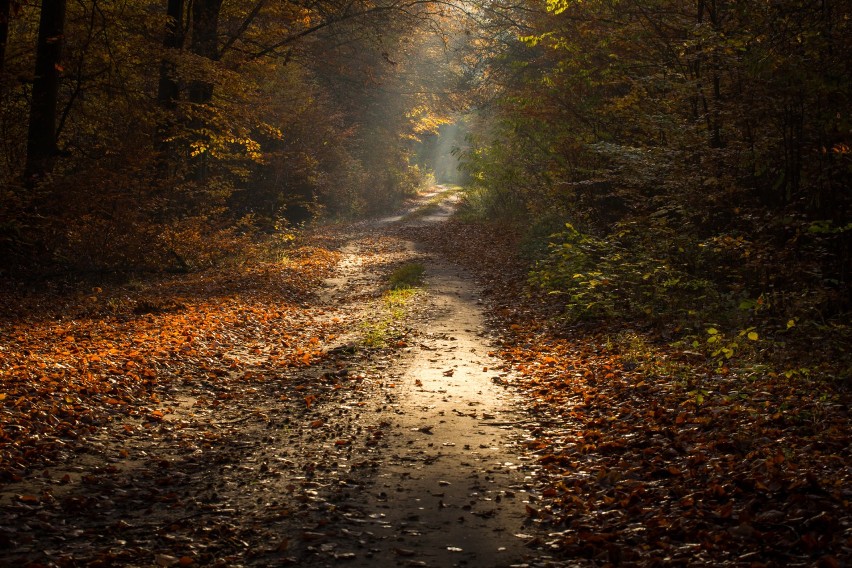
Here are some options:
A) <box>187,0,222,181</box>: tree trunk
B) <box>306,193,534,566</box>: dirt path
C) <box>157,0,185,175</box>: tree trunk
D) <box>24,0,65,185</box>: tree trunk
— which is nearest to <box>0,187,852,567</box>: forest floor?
<box>306,193,534,566</box>: dirt path

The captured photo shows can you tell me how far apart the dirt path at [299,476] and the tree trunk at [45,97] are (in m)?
7.35

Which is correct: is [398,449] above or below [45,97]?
below

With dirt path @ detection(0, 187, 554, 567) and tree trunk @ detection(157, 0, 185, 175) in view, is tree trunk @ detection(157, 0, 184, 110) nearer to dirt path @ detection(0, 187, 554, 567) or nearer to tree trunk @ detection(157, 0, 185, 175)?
tree trunk @ detection(157, 0, 185, 175)

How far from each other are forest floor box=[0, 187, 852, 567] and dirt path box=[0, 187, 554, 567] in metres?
0.03

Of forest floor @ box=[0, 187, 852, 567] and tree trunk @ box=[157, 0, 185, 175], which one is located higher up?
tree trunk @ box=[157, 0, 185, 175]

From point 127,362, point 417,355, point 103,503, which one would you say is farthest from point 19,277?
point 103,503

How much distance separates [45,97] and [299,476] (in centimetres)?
1216

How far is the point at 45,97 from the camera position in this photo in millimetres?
14359

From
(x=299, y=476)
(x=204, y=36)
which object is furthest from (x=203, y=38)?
(x=299, y=476)

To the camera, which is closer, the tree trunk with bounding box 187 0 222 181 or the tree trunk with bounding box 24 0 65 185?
the tree trunk with bounding box 24 0 65 185

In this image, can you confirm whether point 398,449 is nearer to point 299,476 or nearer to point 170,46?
point 299,476

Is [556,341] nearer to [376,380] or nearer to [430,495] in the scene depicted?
[376,380]

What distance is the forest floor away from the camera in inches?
191

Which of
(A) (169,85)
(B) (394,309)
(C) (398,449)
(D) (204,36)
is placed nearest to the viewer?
(C) (398,449)
